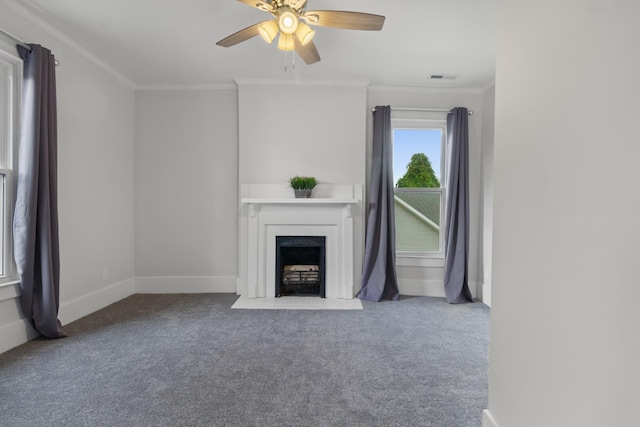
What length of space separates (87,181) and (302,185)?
2.20 m

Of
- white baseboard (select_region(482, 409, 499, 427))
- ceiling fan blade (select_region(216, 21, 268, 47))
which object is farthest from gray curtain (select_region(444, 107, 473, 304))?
ceiling fan blade (select_region(216, 21, 268, 47))

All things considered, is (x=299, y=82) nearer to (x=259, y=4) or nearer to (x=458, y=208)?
(x=259, y=4)

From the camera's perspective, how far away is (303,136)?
4066 mm

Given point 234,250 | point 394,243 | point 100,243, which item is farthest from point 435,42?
point 100,243

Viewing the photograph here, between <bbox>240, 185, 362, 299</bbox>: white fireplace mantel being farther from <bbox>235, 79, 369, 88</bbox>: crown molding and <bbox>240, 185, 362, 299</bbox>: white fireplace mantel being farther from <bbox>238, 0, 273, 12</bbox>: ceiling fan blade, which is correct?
<bbox>238, 0, 273, 12</bbox>: ceiling fan blade

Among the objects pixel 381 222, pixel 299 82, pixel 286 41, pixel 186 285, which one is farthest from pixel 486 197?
pixel 186 285

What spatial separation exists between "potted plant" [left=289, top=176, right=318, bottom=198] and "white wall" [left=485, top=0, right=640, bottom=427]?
2.63m

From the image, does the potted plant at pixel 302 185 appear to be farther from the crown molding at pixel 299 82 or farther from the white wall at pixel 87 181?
the white wall at pixel 87 181

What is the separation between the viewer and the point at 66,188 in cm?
307

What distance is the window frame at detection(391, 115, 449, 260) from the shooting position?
164 inches

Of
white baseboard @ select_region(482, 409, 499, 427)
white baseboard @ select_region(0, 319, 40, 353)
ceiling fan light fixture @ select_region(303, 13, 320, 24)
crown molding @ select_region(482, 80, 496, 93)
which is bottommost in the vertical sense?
white baseboard @ select_region(0, 319, 40, 353)

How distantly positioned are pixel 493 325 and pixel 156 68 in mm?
3994

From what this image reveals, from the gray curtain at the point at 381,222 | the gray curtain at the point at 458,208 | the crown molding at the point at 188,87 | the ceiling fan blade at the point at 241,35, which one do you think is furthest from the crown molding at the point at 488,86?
the crown molding at the point at 188,87

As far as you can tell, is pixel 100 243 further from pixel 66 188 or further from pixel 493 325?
pixel 493 325
